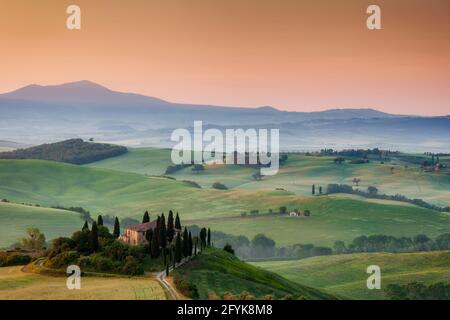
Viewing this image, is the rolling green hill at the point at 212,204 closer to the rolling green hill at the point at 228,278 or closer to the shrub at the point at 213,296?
the rolling green hill at the point at 228,278

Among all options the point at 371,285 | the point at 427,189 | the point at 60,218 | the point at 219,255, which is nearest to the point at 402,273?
the point at 371,285

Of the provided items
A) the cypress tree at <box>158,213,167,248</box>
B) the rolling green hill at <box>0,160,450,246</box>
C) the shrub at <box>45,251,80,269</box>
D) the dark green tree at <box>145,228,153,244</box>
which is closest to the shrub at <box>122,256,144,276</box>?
the shrub at <box>45,251,80,269</box>

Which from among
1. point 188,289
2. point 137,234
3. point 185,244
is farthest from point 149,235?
point 188,289

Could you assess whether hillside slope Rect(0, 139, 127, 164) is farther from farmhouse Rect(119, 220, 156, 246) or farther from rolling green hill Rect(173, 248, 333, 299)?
rolling green hill Rect(173, 248, 333, 299)

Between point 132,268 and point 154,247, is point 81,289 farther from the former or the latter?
point 154,247
